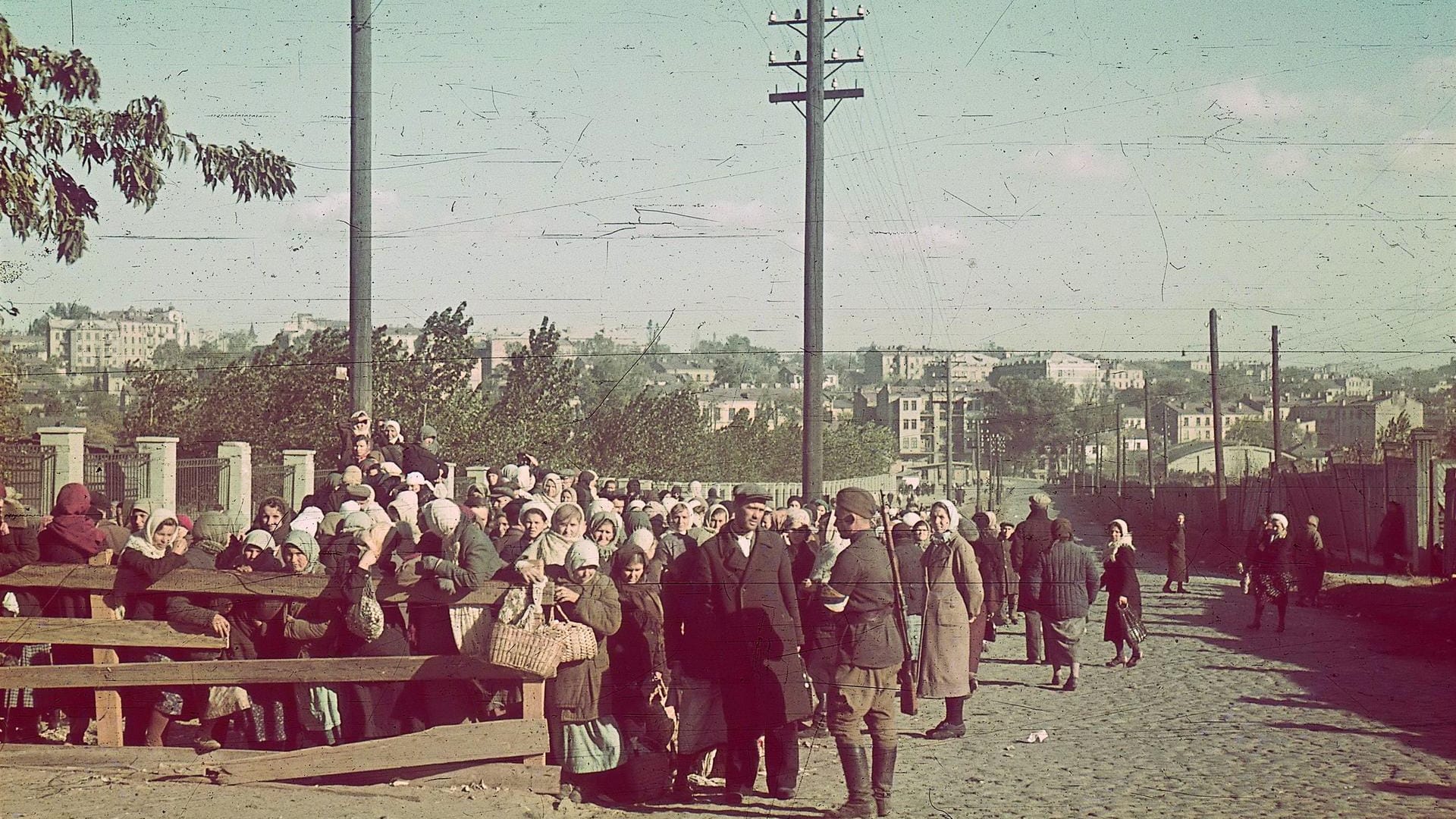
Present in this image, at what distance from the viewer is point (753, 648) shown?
8.00 metres

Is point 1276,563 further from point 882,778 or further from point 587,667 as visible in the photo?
point 587,667

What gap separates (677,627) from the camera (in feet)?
26.8

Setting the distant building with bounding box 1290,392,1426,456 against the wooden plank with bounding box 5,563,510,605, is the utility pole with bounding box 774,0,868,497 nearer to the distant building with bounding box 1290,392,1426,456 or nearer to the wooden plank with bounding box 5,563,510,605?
the wooden plank with bounding box 5,563,510,605

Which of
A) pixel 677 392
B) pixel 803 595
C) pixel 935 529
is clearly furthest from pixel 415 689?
pixel 677 392

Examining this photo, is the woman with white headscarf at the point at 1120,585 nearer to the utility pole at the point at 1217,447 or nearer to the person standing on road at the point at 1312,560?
the person standing on road at the point at 1312,560

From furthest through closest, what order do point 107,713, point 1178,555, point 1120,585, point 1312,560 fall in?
point 1178,555 → point 1312,560 → point 1120,585 → point 107,713

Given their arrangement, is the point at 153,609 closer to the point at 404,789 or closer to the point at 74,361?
the point at 404,789

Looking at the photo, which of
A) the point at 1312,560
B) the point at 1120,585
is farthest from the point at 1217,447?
the point at 1120,585

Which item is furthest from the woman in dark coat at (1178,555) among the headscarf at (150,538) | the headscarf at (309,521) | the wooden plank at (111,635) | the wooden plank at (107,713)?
the wooden plank at (107,713)

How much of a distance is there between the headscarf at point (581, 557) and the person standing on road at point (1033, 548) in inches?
274

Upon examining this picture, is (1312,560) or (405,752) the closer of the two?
(405,752)

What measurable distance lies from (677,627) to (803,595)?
1342 mm

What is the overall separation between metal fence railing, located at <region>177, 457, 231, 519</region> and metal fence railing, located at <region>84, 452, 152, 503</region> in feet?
1.55

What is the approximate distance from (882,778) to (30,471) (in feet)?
46.5
